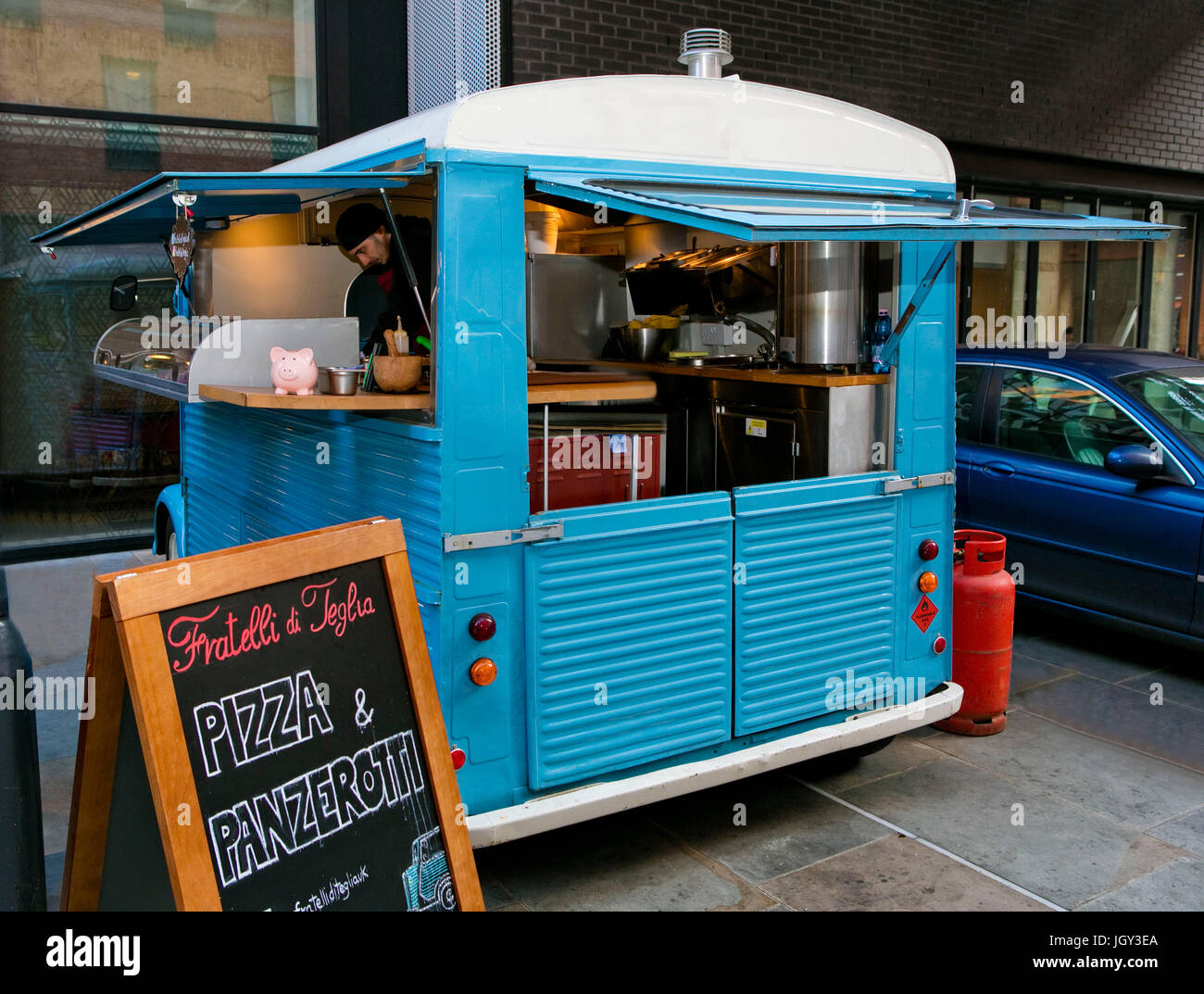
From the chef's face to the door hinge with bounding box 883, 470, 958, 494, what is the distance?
7.48 feet

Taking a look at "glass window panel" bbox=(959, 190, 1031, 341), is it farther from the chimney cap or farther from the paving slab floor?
the chimney cap

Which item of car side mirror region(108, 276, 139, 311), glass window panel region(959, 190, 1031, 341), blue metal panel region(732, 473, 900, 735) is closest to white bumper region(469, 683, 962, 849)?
blue metal panel region(732, 473, 900, 735)

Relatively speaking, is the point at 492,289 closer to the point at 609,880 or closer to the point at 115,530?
the point at 609,880

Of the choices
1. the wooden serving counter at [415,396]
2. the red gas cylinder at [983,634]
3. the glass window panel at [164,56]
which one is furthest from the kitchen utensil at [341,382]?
the glass window panel at [164,56]

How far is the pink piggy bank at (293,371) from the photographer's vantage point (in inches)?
150

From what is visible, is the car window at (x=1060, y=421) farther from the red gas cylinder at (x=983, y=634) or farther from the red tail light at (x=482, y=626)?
the red tail light at (x=482, y=626)

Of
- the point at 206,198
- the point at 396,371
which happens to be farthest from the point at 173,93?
the point at 396,371

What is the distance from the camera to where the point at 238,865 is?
2.55 m

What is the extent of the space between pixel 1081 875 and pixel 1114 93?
1112cm

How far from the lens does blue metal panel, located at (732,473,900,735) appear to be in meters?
4.27

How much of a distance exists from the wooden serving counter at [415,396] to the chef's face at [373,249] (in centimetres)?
65

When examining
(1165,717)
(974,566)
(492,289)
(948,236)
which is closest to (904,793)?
(974,566)

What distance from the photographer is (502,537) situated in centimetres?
369

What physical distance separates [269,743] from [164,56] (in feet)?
24.6
